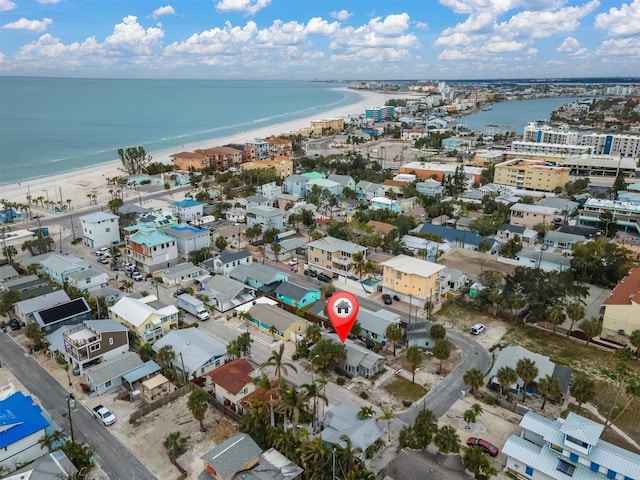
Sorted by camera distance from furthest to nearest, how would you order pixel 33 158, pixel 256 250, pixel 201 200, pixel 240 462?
pixel 33 158 → pixel 201 200 → pixel 256 250 → pixel 240 462

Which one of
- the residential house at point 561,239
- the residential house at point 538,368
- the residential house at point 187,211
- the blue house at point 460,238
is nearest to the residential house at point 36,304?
the residential house at point 187,211

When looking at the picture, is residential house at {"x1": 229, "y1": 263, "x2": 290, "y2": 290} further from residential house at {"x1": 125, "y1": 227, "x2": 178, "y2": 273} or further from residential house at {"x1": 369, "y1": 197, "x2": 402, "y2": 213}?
residential house at {"x1": 369, "y1": 197, "x2": 402, "y2": 213}

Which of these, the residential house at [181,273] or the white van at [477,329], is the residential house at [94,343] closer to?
the residential house at [181,273]

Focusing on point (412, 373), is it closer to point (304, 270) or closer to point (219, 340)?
point (219, 340)

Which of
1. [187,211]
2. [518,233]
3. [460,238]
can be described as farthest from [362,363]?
[187,211]

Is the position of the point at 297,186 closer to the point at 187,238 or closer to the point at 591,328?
the point at 187,238

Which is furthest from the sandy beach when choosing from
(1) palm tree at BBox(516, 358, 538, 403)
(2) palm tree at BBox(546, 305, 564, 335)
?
(1) palm tree at BBox(516, 358, 538, 403)

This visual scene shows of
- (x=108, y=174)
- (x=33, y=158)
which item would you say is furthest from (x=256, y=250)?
(x=33, y=158)

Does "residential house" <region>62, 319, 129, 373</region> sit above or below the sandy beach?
above
